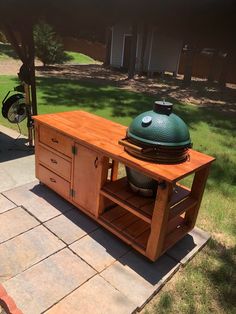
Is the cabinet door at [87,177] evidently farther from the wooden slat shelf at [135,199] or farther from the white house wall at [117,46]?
the white house wall at [117,46]

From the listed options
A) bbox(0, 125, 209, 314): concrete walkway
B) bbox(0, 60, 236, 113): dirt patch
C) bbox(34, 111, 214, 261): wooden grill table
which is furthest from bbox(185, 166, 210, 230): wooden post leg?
bbox(0, 60, 236, 113): dirt patch

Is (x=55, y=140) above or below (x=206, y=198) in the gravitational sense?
above

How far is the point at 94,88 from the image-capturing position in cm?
1648

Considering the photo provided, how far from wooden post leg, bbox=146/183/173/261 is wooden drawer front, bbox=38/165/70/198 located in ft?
5.57

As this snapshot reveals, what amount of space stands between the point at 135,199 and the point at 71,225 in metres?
1.12

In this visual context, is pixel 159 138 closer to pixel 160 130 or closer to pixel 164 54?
pixel 160 130

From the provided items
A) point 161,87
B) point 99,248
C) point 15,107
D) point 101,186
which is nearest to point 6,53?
point 161,87

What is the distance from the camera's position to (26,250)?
3.93 m

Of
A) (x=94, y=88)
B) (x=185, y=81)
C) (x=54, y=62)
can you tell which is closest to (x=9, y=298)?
(x=94, y=88)

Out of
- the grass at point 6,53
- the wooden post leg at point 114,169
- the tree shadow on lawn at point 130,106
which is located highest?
the wooden post leg at point 114,169

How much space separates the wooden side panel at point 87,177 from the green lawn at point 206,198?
1565 millimetres

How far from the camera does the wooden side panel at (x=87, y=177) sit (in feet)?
13.7

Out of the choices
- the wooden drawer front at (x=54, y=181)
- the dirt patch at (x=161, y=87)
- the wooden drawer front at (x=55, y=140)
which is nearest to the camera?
the wooden drawer front at (x=55, y=140)

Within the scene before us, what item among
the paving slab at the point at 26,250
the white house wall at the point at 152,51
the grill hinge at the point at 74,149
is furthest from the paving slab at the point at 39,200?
the white house wall at the point at 152,51
